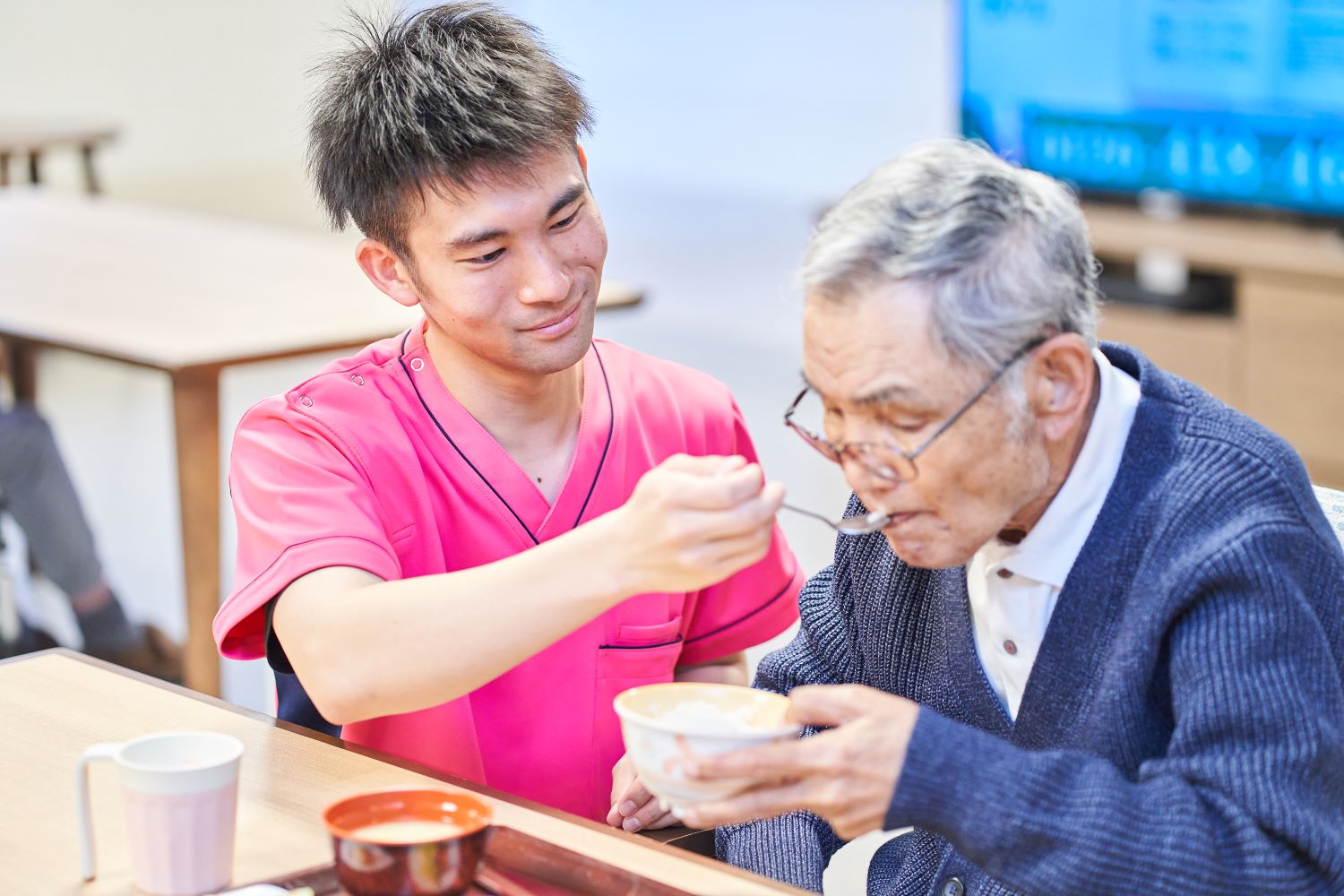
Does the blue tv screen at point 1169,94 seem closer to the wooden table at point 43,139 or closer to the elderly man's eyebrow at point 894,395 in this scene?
the wooden table at point 43,139

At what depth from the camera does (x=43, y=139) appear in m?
4.96

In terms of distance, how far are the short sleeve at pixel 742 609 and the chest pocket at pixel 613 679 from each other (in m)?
0.08

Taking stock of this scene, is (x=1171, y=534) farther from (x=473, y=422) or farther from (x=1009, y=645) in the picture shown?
(x=473, y=422)

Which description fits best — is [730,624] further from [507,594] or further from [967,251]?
[967,251]

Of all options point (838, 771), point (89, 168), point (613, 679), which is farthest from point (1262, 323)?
point (89, 168)

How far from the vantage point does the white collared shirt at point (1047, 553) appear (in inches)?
47.3

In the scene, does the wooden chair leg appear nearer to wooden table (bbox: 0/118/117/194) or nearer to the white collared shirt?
wooden table (bbox: 0/118/117/194)

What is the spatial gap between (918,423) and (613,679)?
20.8 inches

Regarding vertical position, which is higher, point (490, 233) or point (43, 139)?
point (490, 233)

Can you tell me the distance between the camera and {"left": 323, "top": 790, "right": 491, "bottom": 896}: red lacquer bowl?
989 millimetres

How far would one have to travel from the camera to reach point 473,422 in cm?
153

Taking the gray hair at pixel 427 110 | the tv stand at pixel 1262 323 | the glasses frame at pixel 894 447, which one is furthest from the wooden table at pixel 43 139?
the glasses frame at pixel 894 447

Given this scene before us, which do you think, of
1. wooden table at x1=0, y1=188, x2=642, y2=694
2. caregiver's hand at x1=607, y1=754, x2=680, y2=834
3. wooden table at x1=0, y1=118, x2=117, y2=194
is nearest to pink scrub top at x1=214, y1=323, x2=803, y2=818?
caregiver's hand at x1=607, y1=754, x2=680, y2=834

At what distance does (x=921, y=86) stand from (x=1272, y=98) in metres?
2.04
